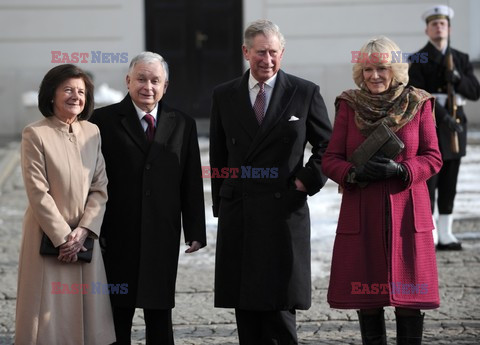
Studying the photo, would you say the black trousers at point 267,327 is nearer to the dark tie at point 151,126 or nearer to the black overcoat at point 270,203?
the black overcoat at point 270,203

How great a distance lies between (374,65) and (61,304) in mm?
1941

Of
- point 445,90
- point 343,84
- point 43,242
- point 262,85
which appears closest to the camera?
point 43,242

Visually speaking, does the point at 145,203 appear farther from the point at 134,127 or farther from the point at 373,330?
the point at 373,330

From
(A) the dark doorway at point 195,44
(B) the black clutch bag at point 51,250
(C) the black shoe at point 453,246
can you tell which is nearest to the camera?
(B) the black clutch bag at point 51,250

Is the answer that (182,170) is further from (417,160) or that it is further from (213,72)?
(213,72)

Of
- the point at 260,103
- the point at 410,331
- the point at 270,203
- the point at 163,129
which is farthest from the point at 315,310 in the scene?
the point at 163,129

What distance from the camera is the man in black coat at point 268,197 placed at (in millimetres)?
5602

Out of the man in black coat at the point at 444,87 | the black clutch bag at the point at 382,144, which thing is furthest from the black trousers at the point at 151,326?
the man in black coat at the point at 444,87

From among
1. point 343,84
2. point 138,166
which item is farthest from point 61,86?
point 343,84

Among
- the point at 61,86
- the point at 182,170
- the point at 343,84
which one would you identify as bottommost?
the point at 182,170

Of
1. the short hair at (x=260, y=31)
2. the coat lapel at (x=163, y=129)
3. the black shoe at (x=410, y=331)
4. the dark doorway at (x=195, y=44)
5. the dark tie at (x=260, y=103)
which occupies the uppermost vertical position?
the dark doorway at (x=195, y=44)

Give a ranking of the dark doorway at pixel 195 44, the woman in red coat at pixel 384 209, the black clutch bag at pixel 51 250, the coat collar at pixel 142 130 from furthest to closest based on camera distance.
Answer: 1. the dark doorway at pixel 195 44
2. the coat collar at pixel 142 130
3. the woman in red coat at pixel 384 209
4. the black clutch bag at pixel 51 250

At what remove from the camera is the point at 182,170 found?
5699mm

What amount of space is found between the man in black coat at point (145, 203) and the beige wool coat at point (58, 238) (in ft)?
0.52
